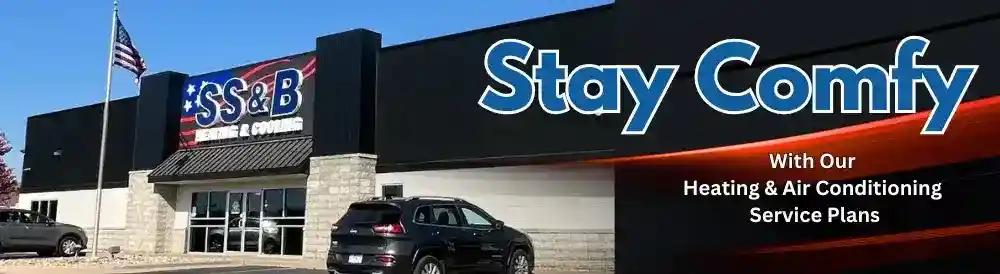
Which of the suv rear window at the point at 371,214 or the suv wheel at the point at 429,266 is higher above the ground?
the suv rear window at the point at 371,214

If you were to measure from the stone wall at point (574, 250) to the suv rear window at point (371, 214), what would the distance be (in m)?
5.12

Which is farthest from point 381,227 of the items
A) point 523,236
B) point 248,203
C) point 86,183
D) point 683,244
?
point 86,183

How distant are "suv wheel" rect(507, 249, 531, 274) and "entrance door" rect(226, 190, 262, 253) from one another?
422 inches

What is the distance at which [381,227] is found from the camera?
43.2 ft

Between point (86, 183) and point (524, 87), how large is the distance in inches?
716

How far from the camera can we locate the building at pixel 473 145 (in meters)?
12.6

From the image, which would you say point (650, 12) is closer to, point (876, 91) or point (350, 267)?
point (876, 91)

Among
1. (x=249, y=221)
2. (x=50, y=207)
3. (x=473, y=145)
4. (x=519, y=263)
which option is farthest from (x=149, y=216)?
(x=519, y=263)

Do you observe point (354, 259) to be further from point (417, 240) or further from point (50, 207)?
point (50, 207)

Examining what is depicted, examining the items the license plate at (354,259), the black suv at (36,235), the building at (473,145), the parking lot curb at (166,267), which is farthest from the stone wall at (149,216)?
the license plate at (354,259)

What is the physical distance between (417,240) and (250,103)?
12.2 meters

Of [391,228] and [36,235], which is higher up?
[391,228]

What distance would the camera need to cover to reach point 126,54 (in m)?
24.2

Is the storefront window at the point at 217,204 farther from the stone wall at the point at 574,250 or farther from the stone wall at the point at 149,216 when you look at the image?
the stone wall at the point at 574,250
